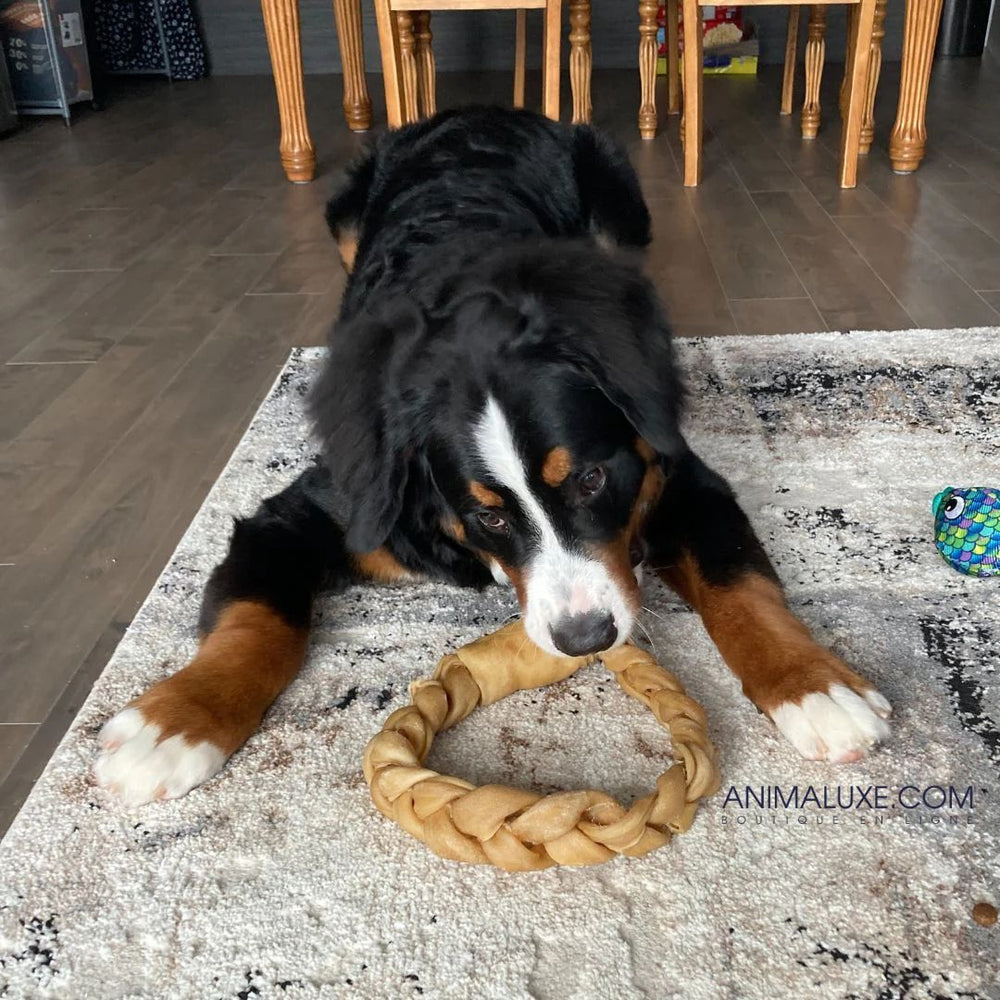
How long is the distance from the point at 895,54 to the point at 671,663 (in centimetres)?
627

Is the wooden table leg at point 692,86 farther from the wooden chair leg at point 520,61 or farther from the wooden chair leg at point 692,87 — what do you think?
the wooden chair leg at point 520,61

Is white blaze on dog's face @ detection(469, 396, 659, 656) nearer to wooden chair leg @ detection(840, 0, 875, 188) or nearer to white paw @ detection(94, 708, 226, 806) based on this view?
white paw @ detection(94, 708, 226, 806)

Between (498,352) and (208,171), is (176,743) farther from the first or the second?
(208,171)

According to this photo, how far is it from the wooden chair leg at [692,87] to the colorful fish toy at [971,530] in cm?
257

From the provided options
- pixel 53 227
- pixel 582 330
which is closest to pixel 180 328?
pixel 53 227

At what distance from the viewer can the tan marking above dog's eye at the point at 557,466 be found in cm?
130

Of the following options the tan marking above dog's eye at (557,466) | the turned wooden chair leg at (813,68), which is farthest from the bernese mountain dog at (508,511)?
the turned wooden chair leg at (813,68)

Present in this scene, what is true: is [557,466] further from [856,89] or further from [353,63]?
[353,63]

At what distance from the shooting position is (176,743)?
1.25m

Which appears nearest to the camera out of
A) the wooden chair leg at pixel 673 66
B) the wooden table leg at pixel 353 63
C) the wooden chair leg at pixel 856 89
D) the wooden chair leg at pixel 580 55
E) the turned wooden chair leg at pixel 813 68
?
the wooden chair leg at pixel 856 89

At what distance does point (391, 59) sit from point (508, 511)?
118 inches

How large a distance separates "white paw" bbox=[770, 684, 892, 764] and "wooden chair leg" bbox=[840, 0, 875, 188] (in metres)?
3.02

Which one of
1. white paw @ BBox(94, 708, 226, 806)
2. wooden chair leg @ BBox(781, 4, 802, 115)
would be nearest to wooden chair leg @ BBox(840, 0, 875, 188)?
wooden chair leg @ BBox(781, 4, 802, 115)

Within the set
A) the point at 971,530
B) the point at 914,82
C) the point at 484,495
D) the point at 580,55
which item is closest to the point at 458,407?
the point at 484,495
